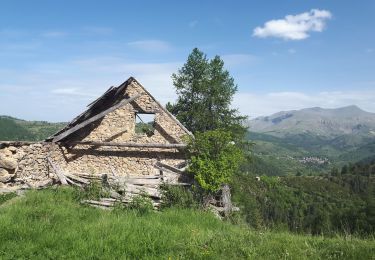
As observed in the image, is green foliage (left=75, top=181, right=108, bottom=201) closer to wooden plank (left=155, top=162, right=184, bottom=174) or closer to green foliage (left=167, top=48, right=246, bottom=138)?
wooden plank (left=155, top=162, right=184, bottom=174)

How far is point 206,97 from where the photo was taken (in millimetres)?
29797

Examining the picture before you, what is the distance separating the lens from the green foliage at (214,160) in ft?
45.4

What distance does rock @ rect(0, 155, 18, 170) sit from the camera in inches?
615

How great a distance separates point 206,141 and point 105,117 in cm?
650

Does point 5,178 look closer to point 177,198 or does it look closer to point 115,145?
point 115,145

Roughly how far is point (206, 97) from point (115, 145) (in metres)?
13.3

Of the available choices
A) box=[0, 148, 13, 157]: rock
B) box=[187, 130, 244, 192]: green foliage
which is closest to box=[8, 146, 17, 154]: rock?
box=[0, 148, 13, 157]: rock

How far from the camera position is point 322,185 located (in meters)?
176

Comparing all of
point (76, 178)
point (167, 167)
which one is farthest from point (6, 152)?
point (167, 167)

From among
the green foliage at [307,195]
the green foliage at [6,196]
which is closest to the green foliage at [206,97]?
the green foliage at [6,196]

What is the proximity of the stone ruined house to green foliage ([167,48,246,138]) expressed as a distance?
10.6 m

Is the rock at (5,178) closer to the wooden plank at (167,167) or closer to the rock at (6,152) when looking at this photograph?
the rock at (6,152)

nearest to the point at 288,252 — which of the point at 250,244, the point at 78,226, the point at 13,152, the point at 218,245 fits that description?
the point at 250,244

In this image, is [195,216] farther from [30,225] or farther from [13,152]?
[13,152]
